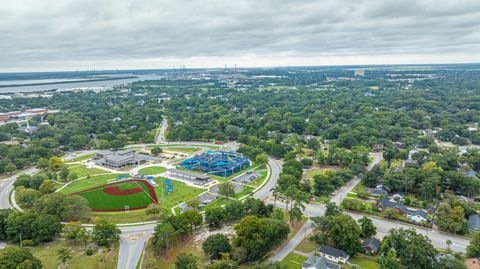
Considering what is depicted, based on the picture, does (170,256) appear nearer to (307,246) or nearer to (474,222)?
(307,246)

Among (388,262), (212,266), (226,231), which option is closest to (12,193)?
(226,231)

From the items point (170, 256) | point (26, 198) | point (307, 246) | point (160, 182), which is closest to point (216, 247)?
point (170, 256)

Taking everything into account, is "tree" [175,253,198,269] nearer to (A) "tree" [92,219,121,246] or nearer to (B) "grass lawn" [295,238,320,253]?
(A) "tree" [92,219,121,246]

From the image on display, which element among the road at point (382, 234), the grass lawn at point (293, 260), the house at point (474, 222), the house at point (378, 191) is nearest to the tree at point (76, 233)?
the road at point (382, 234)

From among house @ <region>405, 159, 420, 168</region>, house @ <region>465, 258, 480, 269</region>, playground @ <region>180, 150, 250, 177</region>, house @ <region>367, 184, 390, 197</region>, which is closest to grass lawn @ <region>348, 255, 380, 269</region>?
house @ <region>465, 258, 480, 269</region>

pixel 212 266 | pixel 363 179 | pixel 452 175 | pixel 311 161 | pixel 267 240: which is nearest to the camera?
pixel 212 266

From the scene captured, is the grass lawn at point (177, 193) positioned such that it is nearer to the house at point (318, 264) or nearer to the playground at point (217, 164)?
the playground at point (217, 164)

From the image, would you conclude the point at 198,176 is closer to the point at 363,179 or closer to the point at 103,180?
the point at 103,180
